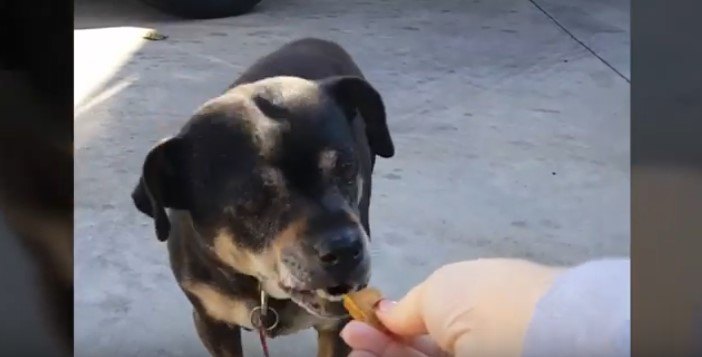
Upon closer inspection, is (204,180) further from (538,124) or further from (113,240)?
(538,124)

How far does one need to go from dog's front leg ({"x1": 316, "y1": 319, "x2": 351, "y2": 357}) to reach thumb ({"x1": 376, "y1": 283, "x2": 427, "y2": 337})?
2cm

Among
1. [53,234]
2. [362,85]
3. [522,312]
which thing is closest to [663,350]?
[522,312]

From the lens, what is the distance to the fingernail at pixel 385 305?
830mm

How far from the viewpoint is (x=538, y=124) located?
Result: 0.86m

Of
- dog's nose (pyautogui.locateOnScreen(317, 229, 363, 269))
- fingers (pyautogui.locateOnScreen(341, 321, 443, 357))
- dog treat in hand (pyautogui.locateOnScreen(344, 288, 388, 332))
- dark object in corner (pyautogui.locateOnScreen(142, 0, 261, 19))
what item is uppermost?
dark object in corner (pyautogui.locateOnScreen(142, 0, 261, 19))

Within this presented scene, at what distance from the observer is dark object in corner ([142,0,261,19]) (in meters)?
0.87

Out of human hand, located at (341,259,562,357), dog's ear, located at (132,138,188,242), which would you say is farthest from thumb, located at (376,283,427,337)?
dog's ear, located at (132,138,188,242)

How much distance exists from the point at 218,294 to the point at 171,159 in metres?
0.08

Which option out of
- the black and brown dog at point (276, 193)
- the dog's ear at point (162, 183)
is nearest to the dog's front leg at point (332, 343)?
the black and brown dog at point (276, 193)

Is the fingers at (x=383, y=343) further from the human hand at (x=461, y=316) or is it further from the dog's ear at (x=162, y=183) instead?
the dog's ear at (x=162, y=183)

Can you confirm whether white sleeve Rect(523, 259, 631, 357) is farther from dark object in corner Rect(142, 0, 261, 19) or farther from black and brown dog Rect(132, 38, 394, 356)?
dark object in corner Rect(142, 0, 261, 19)

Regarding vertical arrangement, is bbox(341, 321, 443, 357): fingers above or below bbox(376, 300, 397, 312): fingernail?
below

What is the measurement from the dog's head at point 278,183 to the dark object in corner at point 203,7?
53 millimetres

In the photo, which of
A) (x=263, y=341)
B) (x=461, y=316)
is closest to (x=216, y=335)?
(x=263, y=341)
